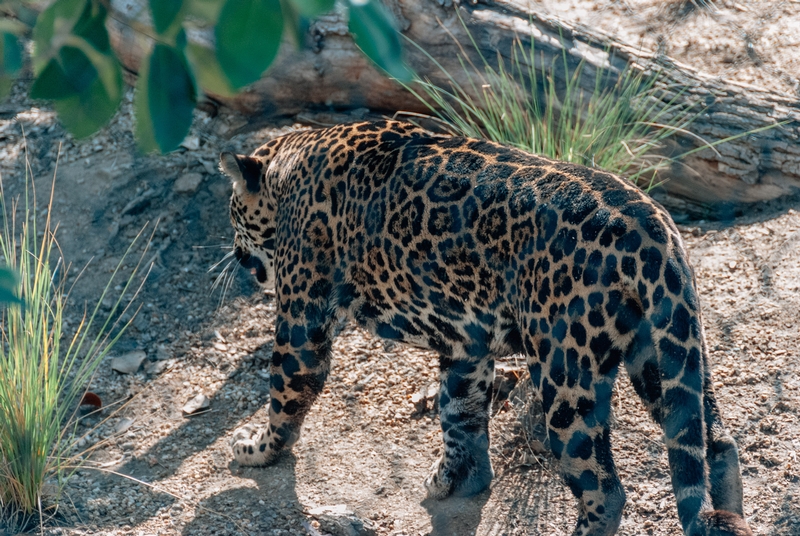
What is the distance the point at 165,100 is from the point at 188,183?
595 centimetres

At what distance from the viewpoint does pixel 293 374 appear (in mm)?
4934

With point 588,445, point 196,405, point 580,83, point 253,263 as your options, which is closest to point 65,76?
point 588,445

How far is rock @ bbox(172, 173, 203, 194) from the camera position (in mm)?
7246

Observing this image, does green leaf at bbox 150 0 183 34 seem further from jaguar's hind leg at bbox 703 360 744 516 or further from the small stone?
the small stone

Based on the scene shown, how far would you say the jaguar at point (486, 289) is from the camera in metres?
3.52

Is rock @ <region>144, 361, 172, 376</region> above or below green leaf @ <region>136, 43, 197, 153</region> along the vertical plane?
below

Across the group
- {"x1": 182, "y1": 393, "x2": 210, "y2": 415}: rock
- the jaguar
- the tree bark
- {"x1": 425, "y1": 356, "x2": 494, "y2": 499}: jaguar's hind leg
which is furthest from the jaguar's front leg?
the tree bark

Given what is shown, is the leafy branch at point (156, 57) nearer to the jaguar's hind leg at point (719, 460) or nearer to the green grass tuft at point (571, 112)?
the jaguar's hind leg at point (719, 460)

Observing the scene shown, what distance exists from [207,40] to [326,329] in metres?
3.46

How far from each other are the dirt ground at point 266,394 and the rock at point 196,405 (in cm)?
5

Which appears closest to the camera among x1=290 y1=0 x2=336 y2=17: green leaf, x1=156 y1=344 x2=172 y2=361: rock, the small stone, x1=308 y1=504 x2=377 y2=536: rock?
x1=290 y1=0 x2=336 y2=17: green leaf

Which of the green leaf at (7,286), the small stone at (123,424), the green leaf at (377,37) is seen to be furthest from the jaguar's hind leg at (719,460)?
the small stone at (123,424)

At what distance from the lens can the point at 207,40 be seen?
60.2 inches

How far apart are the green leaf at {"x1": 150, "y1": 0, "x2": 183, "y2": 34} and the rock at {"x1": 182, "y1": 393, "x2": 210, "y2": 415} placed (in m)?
4.75
